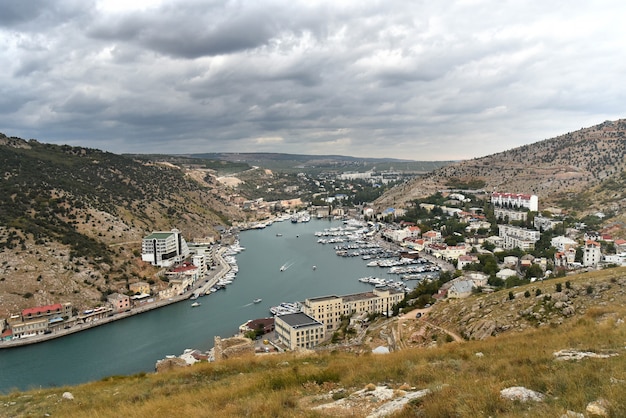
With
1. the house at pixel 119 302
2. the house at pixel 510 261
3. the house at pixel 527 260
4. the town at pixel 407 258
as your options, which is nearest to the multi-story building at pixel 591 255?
the town at pixel 407 258

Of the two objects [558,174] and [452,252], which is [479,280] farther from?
[558,174]

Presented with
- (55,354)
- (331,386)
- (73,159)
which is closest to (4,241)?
(55,354)

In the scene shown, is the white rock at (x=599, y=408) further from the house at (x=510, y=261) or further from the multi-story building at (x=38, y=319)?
the house at (x=510, y=261)

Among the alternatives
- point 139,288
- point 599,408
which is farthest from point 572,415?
point 139,288

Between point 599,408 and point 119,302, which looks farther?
point 119,302

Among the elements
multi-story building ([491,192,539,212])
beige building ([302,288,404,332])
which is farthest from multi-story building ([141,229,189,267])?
multi-story building ([491,192,539,212])

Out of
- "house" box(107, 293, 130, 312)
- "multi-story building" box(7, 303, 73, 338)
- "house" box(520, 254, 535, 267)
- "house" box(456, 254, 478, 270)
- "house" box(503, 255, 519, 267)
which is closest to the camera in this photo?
"multi-story building" box(7, 303, 73, 338)

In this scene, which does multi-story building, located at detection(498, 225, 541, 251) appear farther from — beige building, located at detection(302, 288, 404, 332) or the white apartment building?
beige building, located at detection(302, 288, 404, 332)
